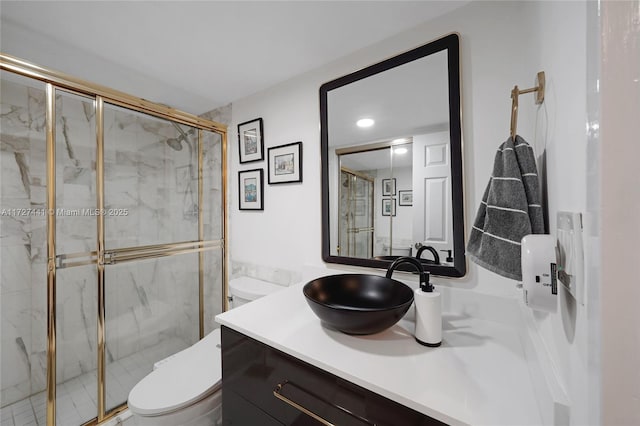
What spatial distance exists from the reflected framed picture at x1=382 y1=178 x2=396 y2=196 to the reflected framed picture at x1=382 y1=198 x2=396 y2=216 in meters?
0.03

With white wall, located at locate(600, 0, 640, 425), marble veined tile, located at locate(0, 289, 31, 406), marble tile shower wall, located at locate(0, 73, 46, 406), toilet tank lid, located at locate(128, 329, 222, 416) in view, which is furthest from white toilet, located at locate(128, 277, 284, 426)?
white wall, located at locate(600, 0, 640, 425)

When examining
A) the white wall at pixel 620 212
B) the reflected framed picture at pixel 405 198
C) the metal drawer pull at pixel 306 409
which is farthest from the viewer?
the reflected framed picture at pixel 405 198

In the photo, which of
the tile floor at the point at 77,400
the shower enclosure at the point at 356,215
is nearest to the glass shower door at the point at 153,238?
the tile floor at the point at 77,400

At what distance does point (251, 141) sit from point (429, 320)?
66.9 inches

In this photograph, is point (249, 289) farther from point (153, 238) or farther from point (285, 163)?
point (285, 163)

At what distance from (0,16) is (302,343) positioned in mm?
2050

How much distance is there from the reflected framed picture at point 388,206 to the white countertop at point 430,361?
1.69ft

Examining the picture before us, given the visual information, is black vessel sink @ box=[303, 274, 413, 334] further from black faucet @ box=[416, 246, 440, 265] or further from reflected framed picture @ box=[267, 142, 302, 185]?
reflected framed picture @ box=[267, 142, 302, 185]

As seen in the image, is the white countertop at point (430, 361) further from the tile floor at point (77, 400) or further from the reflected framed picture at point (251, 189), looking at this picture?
the tile floor at point (77, 400)

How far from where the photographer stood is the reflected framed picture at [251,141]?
1.88m

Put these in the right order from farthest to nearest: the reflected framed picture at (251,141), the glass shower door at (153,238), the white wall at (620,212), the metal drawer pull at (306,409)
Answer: the reflected framed picture at (251,141) → the glass shower door at (153,238) → the metal drawer pull at (306,409) → the white wall at (620,212)

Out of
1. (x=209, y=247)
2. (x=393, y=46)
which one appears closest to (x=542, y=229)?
(x=393, y=46)

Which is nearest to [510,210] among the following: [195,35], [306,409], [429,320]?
[429,320]

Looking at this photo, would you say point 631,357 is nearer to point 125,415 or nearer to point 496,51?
point 496,51
